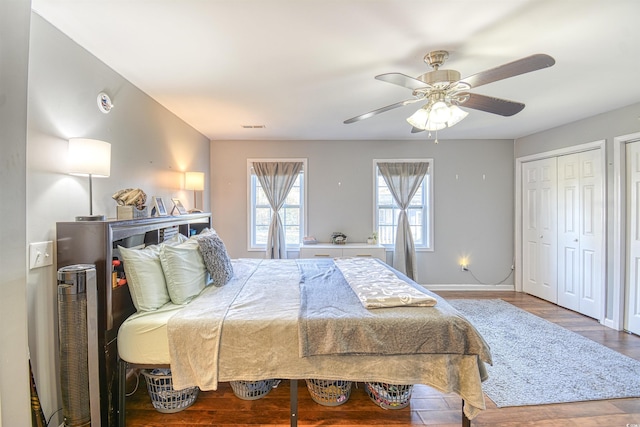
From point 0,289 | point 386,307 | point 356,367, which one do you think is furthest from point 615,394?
point 0,289

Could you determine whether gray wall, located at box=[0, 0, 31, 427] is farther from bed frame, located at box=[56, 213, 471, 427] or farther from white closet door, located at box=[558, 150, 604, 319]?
white closet door, located at box=[558, 150, 604, 319]

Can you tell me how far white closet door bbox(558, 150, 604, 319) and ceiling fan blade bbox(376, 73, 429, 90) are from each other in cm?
305

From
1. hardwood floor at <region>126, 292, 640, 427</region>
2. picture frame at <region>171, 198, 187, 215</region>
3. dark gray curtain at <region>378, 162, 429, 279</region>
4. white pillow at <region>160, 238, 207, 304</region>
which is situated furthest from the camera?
dark gray curtain at <region>378, 162, 429, 279</region>

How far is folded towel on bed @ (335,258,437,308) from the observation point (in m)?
1.76

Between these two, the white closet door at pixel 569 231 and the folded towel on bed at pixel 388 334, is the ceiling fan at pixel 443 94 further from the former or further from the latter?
the white closet door at pixel 569 231

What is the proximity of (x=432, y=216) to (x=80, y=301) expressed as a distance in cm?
437

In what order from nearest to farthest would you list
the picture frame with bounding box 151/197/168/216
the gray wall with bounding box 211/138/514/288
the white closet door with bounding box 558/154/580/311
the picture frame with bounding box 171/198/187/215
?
1. the picture frame with bounding box 151/197/168/216
2. the picture frame with bounding box 171/198/187/215
3. the white closet door with bounding box 558/154/580/311
4. the gray wall with bounding box 211/138/514/288

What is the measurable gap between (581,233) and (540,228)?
589mm

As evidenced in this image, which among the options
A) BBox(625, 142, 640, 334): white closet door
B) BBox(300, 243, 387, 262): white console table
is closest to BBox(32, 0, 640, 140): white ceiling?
BBox(625, 142, 640, 334): white closet door

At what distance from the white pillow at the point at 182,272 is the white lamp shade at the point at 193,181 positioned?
1.39m

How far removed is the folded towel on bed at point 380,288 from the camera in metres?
1.76

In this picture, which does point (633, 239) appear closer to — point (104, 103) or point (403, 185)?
point (403, 185)

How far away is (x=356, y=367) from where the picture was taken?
1.59 metres

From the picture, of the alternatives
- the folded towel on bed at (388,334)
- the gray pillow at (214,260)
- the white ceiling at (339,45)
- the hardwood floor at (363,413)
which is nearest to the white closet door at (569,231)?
the white ceiling at (339,45)
